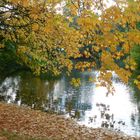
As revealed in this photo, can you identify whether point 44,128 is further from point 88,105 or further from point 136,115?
point 88,105

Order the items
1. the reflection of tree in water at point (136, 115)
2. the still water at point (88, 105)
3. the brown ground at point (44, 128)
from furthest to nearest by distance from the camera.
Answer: the still water at point (88, 105), the reflection of tree in water at point (136, 115), the brown ground at point (44, 128)

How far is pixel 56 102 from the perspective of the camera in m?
32.4

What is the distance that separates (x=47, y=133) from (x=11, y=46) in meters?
22.6

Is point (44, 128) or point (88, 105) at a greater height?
point (88, 105)

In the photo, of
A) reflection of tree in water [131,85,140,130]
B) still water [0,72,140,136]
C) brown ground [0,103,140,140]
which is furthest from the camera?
still water [0,72,140,136]

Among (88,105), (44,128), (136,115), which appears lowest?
(44,128)

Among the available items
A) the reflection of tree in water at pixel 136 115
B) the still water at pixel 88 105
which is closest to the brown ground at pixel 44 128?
the still water at pixel 88 105

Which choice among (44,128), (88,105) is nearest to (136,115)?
(88,105)

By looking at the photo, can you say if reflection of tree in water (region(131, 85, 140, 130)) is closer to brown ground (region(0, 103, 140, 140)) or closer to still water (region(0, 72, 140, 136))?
still water (region(0, 72, 140, 136))

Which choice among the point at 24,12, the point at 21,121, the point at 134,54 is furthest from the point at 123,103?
the point at 134,54

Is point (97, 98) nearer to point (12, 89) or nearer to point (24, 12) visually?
point (12, 89)

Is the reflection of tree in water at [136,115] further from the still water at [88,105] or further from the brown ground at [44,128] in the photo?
the brown ground at [44,128]

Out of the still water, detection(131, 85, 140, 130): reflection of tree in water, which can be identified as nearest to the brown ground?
the still water

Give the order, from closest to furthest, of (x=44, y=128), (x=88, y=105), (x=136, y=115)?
(x=44, y=128)
(x=136, y=115)
(x=88, y=105)
